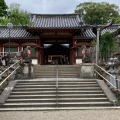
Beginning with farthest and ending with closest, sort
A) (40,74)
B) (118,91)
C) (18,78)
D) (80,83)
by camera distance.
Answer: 1. (40,74)
2. (18,78)
3. (80,83)
4. (118,91)

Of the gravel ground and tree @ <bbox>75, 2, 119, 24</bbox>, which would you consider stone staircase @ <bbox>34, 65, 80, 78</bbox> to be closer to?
the gravel ground

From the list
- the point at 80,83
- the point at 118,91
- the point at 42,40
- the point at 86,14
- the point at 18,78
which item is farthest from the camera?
the point at 86,14

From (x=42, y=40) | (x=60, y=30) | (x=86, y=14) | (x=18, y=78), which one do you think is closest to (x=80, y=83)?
(x=18, y=78)

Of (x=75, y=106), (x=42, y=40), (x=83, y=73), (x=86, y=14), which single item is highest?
(x=86, y=14)

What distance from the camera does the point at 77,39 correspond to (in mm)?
25875

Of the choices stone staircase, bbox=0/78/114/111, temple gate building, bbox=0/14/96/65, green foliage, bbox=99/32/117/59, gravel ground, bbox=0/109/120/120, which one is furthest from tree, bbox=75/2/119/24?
gravel ground, bbox=0/109/120/120

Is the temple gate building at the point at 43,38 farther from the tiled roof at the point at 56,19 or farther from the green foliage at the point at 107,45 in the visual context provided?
the green foliage at the point at 107,45

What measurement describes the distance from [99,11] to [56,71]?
35.9 metres

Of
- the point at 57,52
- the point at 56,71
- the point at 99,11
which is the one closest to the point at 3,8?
the point at 56,71

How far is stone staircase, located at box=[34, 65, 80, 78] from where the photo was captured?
681 inches

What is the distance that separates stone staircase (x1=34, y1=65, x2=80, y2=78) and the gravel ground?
24.1ft

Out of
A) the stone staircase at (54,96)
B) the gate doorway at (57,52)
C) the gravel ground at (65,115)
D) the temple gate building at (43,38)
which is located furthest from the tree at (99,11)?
the gravel ground at (65,115)

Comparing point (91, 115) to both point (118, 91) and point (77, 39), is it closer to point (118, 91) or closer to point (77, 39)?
point (118, 91)

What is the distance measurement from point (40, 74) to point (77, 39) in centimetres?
941
